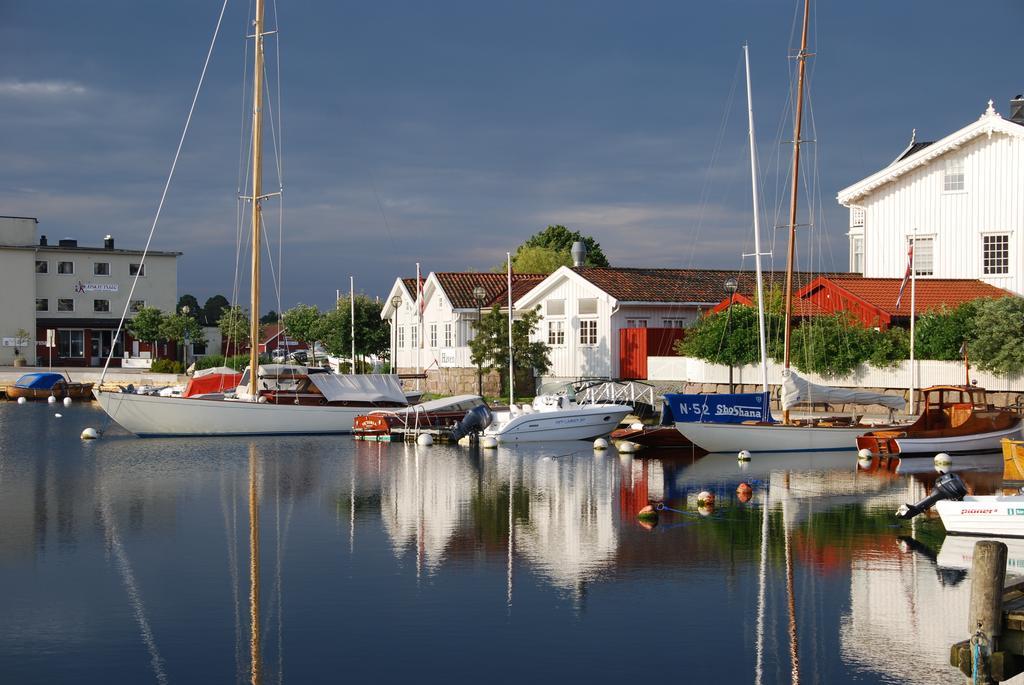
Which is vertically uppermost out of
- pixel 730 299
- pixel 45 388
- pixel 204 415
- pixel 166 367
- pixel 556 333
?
pixel 730 299

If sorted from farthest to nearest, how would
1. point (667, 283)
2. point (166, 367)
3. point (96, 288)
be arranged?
point (96, 288), point (166, 367), point (667, 283)

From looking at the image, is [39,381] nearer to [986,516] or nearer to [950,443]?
[950,443]

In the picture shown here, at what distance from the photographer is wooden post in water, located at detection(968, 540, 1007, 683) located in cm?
1171

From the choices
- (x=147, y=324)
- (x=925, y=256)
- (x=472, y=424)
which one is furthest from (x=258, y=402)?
(x=147, y=324)

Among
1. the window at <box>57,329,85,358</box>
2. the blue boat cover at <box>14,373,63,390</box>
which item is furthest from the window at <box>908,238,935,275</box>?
the window at <box>57,329,85,358</box>

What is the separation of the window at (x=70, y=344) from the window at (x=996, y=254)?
7657 centimetres

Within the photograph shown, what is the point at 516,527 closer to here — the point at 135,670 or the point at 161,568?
the point at 161,568

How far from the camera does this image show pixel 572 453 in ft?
131

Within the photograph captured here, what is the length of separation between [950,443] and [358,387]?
2283 centimetres

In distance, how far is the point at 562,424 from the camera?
43.0 meters

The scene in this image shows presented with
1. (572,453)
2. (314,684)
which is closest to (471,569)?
(314,684)

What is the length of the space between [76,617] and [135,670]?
2.97 metres

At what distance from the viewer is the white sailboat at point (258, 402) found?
45375mm

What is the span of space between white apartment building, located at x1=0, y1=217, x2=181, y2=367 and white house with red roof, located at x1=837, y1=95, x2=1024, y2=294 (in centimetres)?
6592
